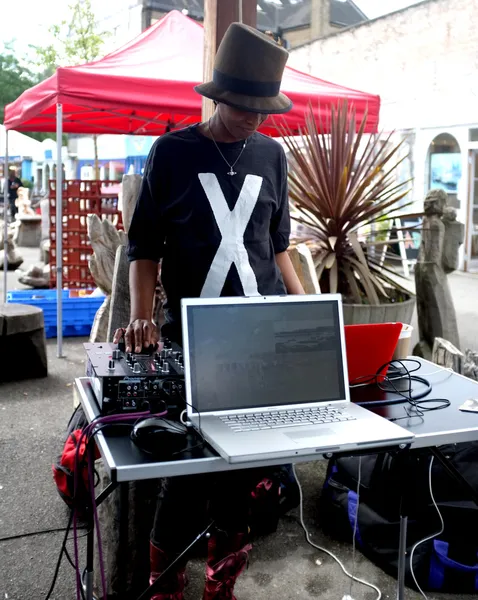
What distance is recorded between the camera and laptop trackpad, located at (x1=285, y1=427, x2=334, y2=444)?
69.9 inches

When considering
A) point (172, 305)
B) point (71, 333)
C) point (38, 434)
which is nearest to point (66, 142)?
point (71, 333)

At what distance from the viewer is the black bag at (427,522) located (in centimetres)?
283

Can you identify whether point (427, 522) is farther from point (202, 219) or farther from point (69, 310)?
point (69, 310)

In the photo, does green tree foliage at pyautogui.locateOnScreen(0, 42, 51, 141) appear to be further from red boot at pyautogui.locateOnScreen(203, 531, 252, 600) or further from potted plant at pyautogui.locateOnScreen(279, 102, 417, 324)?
red boot at pyautogui.locateOnScreen(203, 531, 252, 600)

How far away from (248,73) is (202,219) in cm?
48

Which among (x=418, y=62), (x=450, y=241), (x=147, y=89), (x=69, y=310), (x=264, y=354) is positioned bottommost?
(x=69, y=310)

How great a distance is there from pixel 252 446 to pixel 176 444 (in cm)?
19

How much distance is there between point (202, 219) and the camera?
2.34 metres

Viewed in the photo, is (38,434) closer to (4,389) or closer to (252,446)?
(4,389)

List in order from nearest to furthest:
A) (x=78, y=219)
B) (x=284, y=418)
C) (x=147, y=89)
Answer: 1. (x=284, y=418)
2. (x=147, y=89)
3. (x=78, y=219)

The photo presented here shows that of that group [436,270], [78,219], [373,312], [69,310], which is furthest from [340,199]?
[78,219]

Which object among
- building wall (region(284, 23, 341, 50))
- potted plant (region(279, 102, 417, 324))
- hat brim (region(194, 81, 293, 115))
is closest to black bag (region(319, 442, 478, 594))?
hat brim (region(194, 81, 293, 115))

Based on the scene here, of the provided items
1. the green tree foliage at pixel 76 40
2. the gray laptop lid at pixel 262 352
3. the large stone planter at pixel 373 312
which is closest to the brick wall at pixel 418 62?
the green tree foliage at pixel 76 40

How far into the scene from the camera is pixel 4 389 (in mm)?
5805
